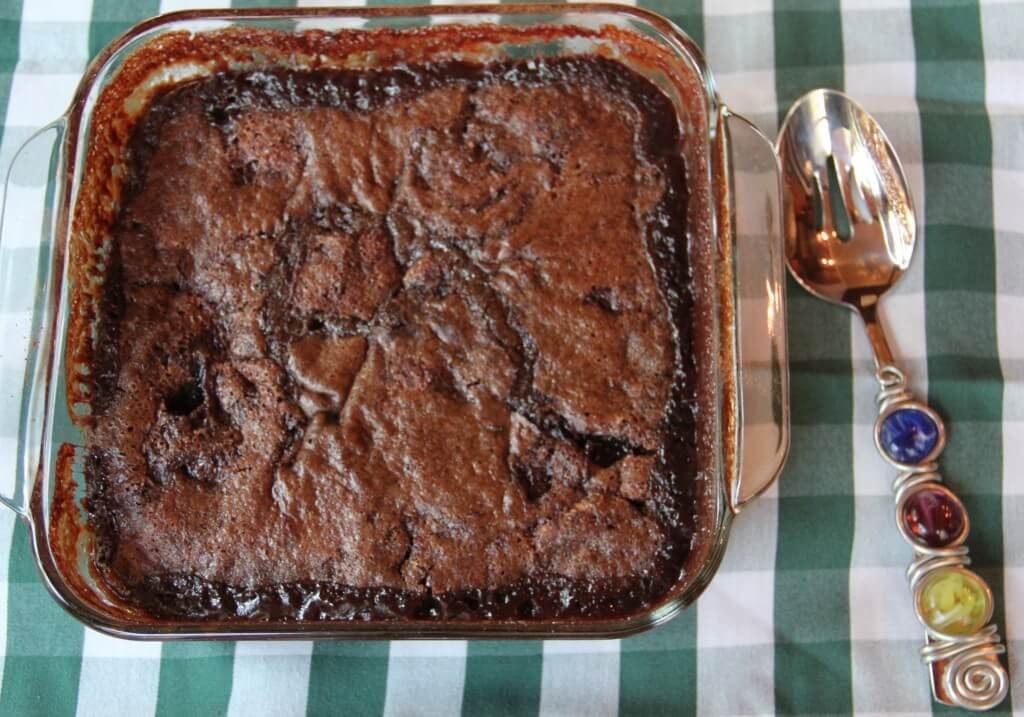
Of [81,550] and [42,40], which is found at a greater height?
[42,40]

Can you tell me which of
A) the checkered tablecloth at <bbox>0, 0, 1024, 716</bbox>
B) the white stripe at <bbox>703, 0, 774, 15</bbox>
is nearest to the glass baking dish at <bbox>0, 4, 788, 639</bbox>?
the checkered tablecloth at <bbox>0, 0, 1024, 716</bbox>

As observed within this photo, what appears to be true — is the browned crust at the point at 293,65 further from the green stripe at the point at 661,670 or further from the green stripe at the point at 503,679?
the green stripe at the point at 503,679

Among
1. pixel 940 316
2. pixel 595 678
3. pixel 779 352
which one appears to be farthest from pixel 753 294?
pixel 595 678

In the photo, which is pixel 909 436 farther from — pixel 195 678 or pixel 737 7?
pixel 195 678

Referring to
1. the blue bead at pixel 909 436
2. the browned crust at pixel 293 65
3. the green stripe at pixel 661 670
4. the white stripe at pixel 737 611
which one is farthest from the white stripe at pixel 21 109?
the blue bead at pixel 909 436

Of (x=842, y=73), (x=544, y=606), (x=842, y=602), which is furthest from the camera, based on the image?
(x=842, y=73)

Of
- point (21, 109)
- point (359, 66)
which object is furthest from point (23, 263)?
point (359, 66)

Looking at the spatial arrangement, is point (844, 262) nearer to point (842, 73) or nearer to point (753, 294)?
point (753, 294)
